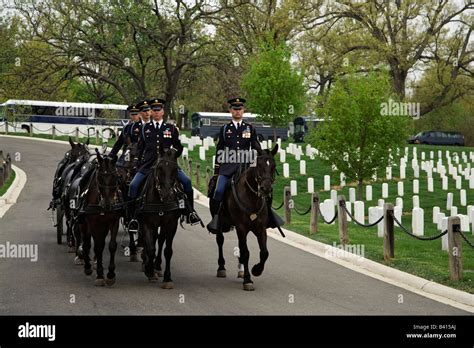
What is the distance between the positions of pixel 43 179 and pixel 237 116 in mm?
23458

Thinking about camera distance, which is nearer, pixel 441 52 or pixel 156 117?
pixel 156 117

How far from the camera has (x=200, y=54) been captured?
52750 mm

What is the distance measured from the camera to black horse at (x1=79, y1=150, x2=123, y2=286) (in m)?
12.5

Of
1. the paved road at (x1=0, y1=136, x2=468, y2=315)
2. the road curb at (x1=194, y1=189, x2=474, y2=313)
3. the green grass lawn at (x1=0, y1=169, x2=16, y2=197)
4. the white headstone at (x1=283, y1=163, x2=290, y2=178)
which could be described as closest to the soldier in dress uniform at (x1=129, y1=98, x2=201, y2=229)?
the paved road at (x1=0, y1=136, x2=468, y2=315)

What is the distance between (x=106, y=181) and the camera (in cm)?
1262

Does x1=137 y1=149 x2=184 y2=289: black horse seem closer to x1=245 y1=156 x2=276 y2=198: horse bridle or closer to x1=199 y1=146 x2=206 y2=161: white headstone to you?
x1=245 y1=156 x2=276 y2=198: horse bridle

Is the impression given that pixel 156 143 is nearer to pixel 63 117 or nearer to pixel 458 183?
pixel 458 183

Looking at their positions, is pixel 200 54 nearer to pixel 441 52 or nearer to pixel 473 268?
pixel 441 52

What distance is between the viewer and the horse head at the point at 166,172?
12.2 meters

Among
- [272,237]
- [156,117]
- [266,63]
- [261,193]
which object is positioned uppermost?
[266,63]

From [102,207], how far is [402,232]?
41.1 feet

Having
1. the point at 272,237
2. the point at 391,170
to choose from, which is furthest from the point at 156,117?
the point at 391,170

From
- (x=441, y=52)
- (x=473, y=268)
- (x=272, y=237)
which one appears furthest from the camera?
(x=441, y=52)

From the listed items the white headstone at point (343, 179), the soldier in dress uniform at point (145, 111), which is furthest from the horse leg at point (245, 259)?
the white headstone at point (343, 179)
